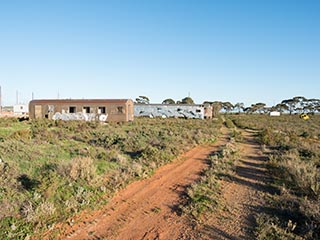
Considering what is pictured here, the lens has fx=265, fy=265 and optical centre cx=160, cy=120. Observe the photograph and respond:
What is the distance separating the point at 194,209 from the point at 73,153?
649cm

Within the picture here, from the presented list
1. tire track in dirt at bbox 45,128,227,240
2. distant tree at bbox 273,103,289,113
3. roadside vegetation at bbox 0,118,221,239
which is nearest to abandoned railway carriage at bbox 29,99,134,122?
roadside vegetation at bbox 0,118,221,239

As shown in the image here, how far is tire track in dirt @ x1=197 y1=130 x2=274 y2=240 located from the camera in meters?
5.08

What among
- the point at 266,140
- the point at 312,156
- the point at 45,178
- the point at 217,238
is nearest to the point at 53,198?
the point at 45,178

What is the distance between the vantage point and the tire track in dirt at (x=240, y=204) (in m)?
5.08

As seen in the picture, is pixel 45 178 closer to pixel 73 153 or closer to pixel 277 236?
pixel 73 153

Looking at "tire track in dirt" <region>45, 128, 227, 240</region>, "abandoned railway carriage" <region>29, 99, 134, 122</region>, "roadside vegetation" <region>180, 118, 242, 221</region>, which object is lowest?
"tire track in dirt" <region>45, 128, 227, 240</region>

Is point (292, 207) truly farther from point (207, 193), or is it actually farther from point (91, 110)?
point (91, 110)

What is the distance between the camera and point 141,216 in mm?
5828

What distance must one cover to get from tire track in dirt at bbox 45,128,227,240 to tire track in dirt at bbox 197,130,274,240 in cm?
55

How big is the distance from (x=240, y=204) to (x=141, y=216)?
244 centimetres

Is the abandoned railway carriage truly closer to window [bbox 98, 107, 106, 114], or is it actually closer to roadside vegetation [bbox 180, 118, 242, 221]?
window [bbox 98, 107, 106, 114]

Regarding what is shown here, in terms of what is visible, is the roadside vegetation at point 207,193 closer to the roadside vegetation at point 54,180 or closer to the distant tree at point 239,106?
the roadside vegetation at point 54,180

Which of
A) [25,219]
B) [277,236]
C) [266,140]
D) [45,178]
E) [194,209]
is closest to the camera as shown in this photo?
[277,236]

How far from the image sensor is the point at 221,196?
693 centimetres
